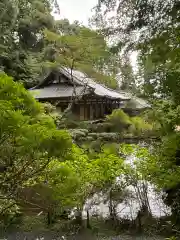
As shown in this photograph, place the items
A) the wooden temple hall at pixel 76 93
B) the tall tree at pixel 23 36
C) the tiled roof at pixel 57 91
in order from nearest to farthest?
the tiled roof at pixel 57 91 < the wooden temple hall at pixel 76 93 < the tall tree at pixel 23 36

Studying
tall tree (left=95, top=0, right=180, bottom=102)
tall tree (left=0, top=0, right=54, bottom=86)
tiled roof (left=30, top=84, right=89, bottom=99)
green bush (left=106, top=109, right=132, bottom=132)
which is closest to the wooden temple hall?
tiled roof (left=30, top=84, right=89, bottom=99)

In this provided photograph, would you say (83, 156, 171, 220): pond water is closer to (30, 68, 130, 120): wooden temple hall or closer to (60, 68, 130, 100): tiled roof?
(60, 68, 130, 100): tiled roof

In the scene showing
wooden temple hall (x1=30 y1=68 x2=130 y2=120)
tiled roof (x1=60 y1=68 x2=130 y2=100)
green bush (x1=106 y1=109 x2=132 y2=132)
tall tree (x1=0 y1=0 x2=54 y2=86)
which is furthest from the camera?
tall tree (x1=0 y1=0 x2=54 y2=86)

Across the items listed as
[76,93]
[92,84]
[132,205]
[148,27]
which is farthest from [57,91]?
[148,27]

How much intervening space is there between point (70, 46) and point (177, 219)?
754 centimetres

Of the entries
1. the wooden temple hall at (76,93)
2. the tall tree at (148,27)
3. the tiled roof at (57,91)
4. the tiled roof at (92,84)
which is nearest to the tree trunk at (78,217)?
the tall tree at (148,27)

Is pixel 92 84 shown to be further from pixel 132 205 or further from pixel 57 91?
pixel 132 205

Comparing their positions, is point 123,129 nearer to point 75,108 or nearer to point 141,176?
point 75,108

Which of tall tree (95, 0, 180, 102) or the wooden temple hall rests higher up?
tall tree (95, 0, 180, 102)

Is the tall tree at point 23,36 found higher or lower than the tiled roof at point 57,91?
higher

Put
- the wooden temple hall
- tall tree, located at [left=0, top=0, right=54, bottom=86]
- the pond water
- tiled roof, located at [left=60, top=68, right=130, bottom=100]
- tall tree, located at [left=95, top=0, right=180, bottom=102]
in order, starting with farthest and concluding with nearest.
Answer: tall tree, located at [left=0, top=0, right=54, bottom=86] < the wooden temple hall < tiled roof, located at [left=60, top=68, right=130, bottom=100] < the pond water < tall tree, located at [left=95, top=0, right=180, bottom=102]

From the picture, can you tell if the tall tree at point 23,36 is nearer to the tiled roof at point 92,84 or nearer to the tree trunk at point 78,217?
the tiled roof at point 92,84

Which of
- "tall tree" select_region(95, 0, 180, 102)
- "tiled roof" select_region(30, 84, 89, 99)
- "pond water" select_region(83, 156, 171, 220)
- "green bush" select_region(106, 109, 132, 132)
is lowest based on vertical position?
"green bush" select_region(106, 109, 132, 132)

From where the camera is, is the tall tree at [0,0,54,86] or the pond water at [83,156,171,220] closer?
the pond water at [83,156,171,220]
